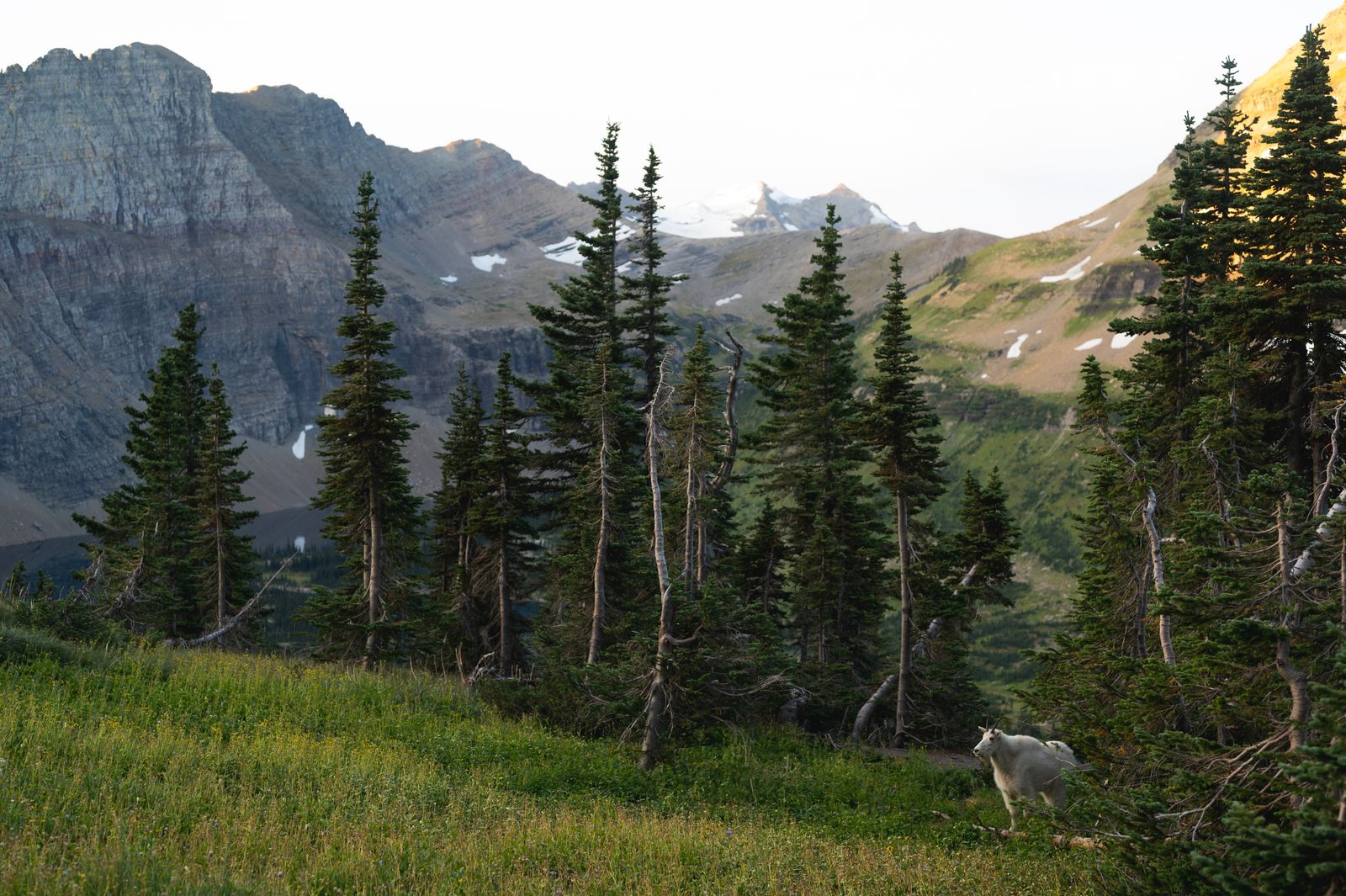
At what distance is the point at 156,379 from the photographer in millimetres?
41375

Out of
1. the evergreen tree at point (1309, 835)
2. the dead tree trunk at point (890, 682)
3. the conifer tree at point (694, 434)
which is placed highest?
the conifer tree at point (694, 434)

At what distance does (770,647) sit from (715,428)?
19.8ft

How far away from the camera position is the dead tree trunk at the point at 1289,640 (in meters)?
8.58

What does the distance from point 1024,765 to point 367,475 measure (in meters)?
25.6

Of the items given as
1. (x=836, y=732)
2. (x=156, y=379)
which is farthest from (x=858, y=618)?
(x=156, y=379)

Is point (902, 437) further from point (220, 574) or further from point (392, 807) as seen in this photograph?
point (220, 574)

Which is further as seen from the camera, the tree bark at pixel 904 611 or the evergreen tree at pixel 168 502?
the evergreen tree at pixel 168 502

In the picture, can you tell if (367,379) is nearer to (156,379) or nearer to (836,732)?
(156,379)

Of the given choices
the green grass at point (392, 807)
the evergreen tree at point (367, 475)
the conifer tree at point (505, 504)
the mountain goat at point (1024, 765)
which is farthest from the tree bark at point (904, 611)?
the evergreen tree at point (367, 475)

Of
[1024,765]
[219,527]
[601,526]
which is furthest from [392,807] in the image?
[219,527]

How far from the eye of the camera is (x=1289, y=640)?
8.73 meters

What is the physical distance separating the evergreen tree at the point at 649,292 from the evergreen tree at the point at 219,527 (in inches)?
817

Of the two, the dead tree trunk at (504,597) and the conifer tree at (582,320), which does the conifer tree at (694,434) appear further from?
the dead tree trunk at (504,597)

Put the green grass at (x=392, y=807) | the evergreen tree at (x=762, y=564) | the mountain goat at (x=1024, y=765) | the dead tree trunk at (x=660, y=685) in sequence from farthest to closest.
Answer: the evergreen tree at (x=762, y=564), the dead tree trunk at (x=660, y=685), the mountain goat at (x=1024, y=765), the green grass at (x=392, y=807)
